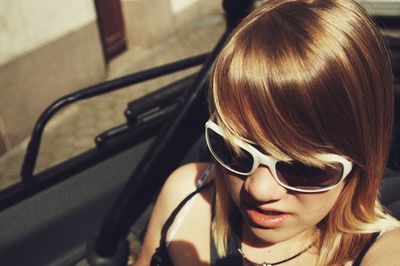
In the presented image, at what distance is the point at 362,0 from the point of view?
1646 mm

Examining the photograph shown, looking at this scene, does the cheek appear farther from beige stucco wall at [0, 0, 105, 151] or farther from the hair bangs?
beige stucco wall at [0, 0, 105, 151]

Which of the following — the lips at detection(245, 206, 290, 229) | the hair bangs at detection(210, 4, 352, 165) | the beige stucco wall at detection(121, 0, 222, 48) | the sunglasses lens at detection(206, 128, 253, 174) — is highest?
the hair bangs at detection(210, 4, 352, 165)

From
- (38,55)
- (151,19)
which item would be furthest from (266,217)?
(151,19)

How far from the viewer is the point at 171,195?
1453 millimetres

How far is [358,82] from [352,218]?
0.41m

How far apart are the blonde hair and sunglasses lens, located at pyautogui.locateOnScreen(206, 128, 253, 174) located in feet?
0.17

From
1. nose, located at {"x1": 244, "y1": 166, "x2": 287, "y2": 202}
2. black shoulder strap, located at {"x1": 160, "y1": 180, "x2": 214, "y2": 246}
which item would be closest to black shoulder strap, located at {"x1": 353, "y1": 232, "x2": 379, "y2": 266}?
nose, located at {"x1": 244, "y1": 166, "x2": 287, "y2": 202}

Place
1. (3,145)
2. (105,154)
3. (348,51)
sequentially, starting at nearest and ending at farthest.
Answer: (348,51)
(105,154)
(3,145)

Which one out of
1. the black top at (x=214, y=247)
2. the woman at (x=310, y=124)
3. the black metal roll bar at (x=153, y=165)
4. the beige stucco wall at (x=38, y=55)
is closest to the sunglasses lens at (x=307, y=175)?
the woman at (x=310, y=124)

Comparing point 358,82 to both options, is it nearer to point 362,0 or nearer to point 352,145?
point 352,145

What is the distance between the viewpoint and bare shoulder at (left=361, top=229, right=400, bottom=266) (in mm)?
1021

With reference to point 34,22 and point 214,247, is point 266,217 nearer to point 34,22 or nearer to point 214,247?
point 214,247

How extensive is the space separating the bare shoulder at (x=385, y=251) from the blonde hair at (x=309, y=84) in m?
0.16

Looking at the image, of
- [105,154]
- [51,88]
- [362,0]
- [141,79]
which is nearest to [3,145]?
[51,88]
